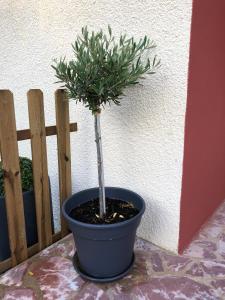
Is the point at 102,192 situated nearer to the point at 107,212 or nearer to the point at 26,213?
the point at 107,212

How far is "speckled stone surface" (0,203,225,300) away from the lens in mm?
1317

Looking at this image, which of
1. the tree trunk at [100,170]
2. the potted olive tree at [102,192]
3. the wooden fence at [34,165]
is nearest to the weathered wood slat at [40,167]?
the wooden fence at [34,165]

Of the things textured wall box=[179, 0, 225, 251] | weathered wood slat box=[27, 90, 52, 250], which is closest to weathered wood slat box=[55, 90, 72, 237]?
weathered wood slat box=[27, 90, 52, 250]

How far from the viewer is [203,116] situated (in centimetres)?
162

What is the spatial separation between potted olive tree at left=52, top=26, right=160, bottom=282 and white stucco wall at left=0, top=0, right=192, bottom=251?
114 mm

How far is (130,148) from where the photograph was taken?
1.64m

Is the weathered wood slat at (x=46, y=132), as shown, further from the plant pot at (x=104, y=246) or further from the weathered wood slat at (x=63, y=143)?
the plant pot at (x=104, y=246)

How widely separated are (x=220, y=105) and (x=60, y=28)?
1188 mm

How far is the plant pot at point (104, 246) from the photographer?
1289 millimetres

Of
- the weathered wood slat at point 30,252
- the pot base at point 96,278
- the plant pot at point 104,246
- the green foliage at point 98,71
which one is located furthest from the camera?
the weathered wood slat at point 30,252

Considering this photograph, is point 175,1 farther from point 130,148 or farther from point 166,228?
point 166,228

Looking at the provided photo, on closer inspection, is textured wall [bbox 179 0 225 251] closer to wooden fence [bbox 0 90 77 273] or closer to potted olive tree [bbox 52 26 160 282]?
potted olive tree [bbox 52 26 160 282]

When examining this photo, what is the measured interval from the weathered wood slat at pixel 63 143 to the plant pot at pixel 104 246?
268mm

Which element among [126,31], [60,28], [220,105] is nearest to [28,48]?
[60,28]
